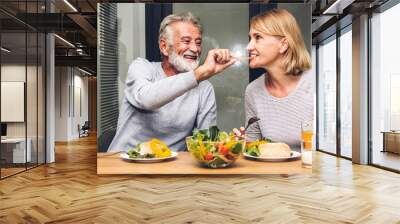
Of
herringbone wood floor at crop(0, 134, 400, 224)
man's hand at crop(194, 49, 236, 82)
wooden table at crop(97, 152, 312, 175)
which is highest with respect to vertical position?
man's hand at crop(194, 49, 236, 82)

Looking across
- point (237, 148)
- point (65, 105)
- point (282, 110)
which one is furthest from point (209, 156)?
point (65, 105)

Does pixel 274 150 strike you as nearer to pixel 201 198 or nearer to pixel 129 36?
pixel 201 198

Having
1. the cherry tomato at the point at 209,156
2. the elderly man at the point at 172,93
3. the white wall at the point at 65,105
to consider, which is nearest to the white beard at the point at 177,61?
the elderly man at the point at 172,93

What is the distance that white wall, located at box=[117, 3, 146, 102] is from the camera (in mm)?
4566

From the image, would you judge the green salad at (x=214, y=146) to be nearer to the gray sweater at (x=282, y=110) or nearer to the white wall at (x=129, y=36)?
the gray sweater at (x=282, y=110)

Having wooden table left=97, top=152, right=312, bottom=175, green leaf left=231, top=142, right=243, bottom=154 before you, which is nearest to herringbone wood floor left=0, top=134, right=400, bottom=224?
wooden table left=97, top=152, right=312, bottom=175

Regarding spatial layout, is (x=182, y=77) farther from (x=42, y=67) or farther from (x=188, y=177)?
(x=42, y=67)

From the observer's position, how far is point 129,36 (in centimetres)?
459

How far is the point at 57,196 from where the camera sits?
4016 millimetres

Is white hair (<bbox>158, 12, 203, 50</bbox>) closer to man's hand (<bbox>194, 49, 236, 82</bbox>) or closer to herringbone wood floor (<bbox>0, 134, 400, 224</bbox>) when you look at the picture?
man's hand (<bbox>194, 49, 236, 82</bbox>)

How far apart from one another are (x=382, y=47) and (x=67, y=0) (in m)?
5.02

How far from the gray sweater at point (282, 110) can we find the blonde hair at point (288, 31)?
0.16 m

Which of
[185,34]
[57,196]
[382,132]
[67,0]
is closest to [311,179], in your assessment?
[382,132]

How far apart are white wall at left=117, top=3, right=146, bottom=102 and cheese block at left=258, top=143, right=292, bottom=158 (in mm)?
1816
